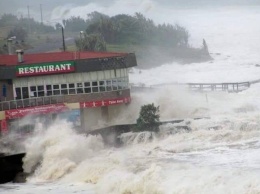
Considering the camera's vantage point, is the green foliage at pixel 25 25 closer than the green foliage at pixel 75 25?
Yes

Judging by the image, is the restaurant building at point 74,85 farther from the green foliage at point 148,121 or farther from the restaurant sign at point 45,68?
the green foliage at point 148,121

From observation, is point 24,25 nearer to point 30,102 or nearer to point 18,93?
point 18,93

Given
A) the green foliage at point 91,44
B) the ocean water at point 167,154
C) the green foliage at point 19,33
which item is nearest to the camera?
the ocean water at point 167,154

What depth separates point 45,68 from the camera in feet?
82.4

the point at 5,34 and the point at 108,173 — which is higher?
the point at 5,34

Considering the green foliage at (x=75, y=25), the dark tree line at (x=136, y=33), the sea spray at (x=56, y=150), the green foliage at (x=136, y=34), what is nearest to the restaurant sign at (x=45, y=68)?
the sea spray at (x=56, y=150)

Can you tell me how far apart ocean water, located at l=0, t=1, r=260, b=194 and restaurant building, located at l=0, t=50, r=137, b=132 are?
40.5 inches

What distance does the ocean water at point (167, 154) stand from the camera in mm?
15713

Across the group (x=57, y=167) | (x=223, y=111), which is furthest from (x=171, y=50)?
(x=57, y=167)

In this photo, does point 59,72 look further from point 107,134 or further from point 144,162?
point 144,162

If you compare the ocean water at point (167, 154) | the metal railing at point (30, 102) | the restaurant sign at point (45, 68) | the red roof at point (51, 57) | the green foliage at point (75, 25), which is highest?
the green foliage at point (75, 25)

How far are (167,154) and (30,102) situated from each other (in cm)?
706

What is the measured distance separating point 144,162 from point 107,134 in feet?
15.4

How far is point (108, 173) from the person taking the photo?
17641 mm
